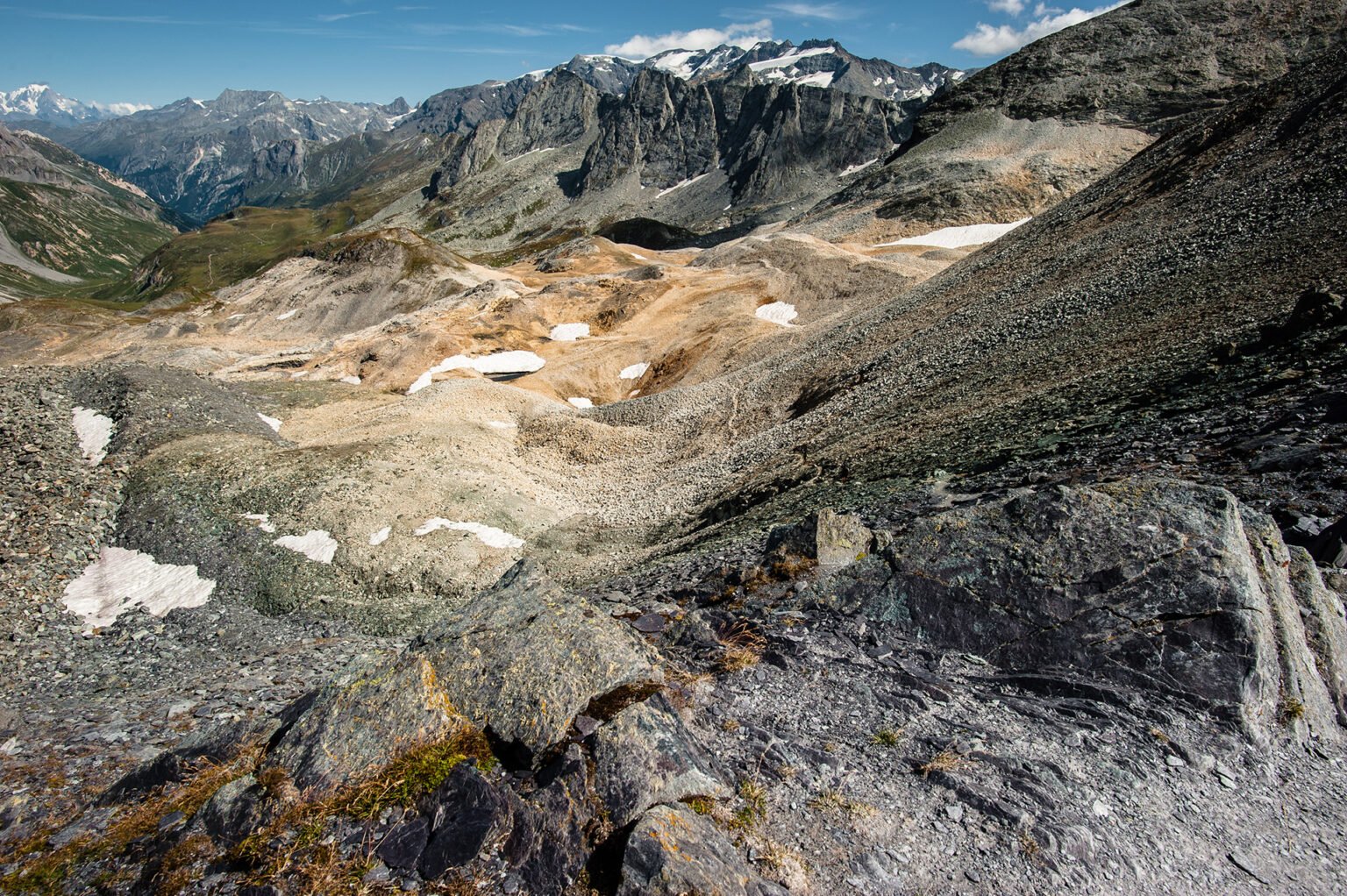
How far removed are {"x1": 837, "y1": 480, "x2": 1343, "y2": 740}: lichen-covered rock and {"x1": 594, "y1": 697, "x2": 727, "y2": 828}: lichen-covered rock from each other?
4425 mm

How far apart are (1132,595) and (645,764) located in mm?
6983

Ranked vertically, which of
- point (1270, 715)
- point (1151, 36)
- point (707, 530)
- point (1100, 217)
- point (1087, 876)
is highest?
point (1151, 36)

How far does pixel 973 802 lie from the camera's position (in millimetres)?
Answer: 7062

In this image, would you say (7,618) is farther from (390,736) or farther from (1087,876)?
(1087,876)

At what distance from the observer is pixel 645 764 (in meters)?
7.05

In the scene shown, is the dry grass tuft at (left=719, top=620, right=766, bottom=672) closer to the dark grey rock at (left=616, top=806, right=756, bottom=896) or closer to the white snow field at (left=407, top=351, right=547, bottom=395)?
the dark grey rock at (left=616, top=806, right=756, bottom=896)

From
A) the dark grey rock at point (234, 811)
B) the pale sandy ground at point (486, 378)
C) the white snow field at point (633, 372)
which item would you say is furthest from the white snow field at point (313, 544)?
the white snow field at point (633, 372)

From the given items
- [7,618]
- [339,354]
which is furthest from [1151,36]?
[7,618]

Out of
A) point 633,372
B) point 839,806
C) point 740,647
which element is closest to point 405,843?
point 839,806

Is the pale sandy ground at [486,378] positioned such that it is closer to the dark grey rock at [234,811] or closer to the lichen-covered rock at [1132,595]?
the lichen-covered rock at [1132,595]

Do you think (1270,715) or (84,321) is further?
(84,321)

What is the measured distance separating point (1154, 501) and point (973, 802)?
224 inches

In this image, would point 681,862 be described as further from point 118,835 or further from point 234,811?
point 118,835

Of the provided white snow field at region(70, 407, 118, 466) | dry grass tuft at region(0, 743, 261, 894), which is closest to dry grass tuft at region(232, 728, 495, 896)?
dry grass tuft at region(0, 743, 261, 894)
